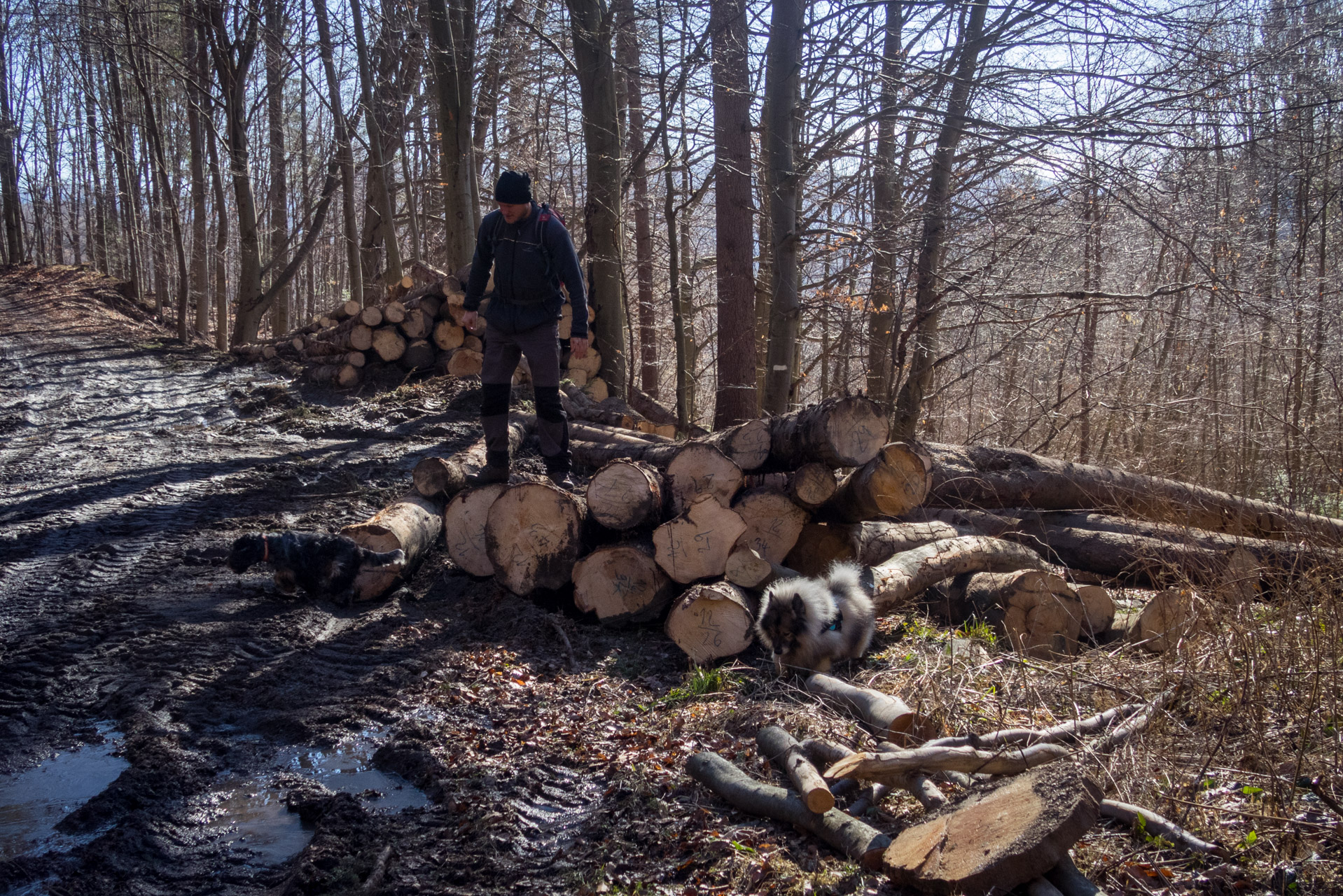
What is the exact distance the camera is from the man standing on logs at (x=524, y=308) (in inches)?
218

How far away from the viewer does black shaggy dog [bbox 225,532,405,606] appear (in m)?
4.90

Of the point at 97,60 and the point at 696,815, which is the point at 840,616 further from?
the point at 97,60

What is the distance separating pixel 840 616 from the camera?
4.28m

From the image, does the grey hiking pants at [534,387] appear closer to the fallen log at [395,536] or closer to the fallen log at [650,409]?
the fallen log at [395,536]

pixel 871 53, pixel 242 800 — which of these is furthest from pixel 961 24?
pixel 242 800

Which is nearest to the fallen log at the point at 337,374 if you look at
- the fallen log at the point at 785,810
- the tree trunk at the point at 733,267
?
the tree trunk at the point at 733,267

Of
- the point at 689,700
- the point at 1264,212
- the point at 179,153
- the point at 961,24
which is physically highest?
the point at 179,153

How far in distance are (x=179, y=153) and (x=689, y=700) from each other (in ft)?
82.4

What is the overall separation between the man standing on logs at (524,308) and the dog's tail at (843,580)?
1.99 m

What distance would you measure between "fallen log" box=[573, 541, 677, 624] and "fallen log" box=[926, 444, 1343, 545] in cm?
246

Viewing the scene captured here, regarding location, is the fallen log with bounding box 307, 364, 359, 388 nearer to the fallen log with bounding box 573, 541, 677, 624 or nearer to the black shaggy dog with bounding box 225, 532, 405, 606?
the black shaggy dog with bounding box 225, 532, 405, 606

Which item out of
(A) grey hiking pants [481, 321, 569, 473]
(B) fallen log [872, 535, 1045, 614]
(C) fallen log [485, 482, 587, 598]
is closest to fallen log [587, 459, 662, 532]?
(C) fallen log [485, 482, 587, 598]

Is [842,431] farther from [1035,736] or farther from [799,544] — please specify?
[1035,736]

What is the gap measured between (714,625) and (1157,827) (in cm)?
226
